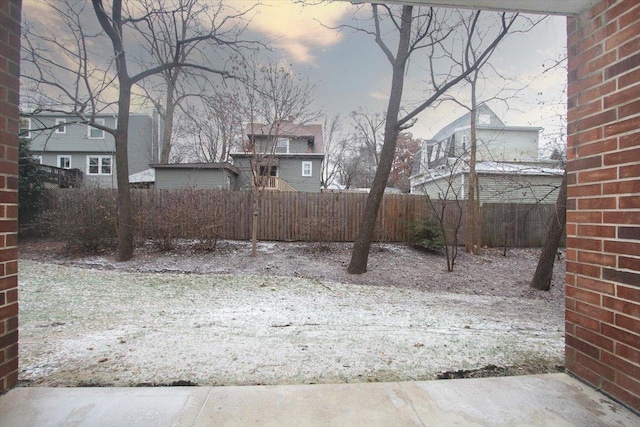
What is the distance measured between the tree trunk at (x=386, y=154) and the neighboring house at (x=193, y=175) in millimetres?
11134

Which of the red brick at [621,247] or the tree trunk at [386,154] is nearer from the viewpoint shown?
the red brick at [621,247]

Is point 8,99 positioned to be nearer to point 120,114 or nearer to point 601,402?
point 601,402

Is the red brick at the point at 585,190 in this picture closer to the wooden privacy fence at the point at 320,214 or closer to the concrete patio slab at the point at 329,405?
the concrete patio slab at the point at 329,405

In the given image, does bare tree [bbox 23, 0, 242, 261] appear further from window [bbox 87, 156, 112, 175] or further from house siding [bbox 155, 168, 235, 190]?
window [bbox 87, 156, 112, 175]

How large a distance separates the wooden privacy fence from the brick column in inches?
301

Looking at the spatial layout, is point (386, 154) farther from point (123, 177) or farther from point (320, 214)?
point (123, 177)

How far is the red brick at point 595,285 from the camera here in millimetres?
1760

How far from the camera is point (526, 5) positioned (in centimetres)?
211

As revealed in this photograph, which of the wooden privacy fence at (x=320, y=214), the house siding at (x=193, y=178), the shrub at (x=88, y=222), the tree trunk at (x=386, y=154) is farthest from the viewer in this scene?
the house siding at (x=193, y=178)

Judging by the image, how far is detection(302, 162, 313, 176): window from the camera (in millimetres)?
21469

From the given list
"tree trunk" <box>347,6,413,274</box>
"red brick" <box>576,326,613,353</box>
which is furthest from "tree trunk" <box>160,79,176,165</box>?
"red brick" <box>576,326,613,353</box>

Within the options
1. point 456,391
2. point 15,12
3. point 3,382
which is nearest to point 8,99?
point 15,12

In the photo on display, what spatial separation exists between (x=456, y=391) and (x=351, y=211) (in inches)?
356

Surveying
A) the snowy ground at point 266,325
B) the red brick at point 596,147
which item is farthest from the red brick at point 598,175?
the snowy ground at point 266,325
